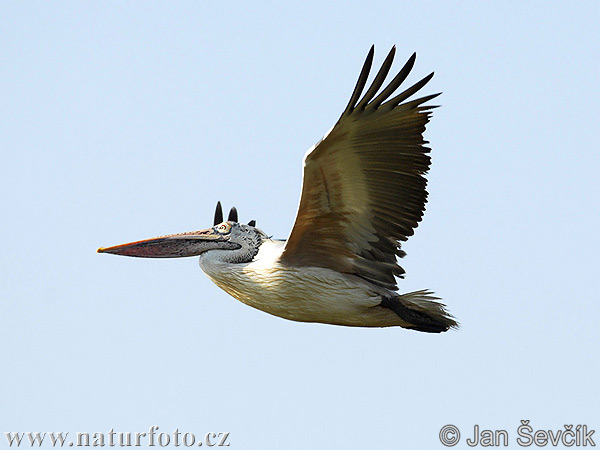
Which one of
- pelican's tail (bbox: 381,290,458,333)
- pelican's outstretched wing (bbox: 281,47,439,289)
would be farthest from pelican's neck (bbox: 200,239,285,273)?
pelican's tail (bbox: 381,290,458,333)

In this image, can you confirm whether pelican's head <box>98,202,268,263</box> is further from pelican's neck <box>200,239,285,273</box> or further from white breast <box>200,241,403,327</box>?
white breast <box>200,241,403,327</box>

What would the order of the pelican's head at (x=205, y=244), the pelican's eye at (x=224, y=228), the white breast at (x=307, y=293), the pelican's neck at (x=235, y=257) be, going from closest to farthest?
the white breast at (x=307, y=293) → the pelican's neck at (x=235, y=257) → the pelican's head at (x=205, y=244) → the pelican's eye at (x=224, y=228)

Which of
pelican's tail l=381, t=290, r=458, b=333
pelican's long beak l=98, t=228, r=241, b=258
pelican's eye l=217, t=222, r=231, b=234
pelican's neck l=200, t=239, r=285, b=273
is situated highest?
pelican's eye l=217, t=222, r=231, b=234

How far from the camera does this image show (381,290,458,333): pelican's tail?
30.2ft

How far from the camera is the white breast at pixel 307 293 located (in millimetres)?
A: 9070

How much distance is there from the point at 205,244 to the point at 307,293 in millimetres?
1164

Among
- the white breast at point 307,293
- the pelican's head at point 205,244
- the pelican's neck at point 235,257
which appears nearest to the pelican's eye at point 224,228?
the pelican's head at point 205,244

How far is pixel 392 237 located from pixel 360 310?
0.67m

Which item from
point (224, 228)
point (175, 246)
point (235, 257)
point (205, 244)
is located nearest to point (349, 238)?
point (235, 257)

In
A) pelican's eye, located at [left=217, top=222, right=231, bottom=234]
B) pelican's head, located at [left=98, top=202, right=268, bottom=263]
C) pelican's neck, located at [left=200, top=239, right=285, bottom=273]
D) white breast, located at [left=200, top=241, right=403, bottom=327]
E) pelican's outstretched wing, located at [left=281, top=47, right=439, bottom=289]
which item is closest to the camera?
pelican's outstretched wing, located at [left=281, top=47, right=439, bottom=289]

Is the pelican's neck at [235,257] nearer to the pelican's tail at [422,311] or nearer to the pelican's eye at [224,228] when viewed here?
the pelican's eye at [224,228]

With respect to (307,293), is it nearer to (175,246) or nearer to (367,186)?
(367,186)

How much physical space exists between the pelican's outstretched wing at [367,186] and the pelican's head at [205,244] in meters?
0.63

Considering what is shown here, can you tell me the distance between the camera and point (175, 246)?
9734mm
